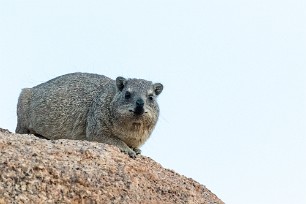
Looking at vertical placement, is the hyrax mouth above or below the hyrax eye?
below

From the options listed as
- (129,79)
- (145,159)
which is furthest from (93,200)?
(129,79)

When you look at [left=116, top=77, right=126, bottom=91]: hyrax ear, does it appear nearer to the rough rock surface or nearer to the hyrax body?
the hyrax body

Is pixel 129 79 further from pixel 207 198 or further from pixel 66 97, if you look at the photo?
pixel 207 198

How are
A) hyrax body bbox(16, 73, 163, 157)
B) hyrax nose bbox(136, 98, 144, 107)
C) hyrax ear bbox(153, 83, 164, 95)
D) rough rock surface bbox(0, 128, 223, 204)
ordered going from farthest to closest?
hyrax ear bbox(153, 83, 164, 95) → hyrax body bbox(16, 73, 163, 157) → hyrax nose bbox(136, 98, 144, 107) → rough rock surface bbox(0, 128, 223, 204)

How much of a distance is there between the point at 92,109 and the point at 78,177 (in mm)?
6298

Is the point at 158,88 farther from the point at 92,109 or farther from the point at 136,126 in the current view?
the point at 92,109

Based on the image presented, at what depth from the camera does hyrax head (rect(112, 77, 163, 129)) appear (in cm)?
1483

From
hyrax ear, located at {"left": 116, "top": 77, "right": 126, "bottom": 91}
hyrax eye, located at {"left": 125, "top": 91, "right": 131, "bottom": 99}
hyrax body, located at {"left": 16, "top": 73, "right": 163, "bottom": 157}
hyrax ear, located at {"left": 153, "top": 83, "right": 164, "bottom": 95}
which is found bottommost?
hyrax body, located at {"left": 16, "top": 73, "right": 163, "bottom": 157}

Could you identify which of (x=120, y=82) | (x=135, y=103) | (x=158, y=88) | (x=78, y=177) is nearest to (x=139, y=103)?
(x=135, y=103)

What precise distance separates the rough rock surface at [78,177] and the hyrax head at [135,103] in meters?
3.18

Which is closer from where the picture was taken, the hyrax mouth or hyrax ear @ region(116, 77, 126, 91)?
the hyrax mouth

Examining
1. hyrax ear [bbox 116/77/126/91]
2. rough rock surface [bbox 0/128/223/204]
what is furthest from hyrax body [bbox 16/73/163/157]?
rough rock surface [bbox 0/128/223/204]

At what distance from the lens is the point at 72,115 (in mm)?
16219

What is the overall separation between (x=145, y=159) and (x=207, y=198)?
47.9 inches
